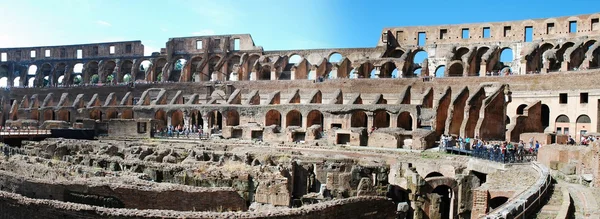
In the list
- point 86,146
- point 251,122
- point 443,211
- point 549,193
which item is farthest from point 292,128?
point 549,193

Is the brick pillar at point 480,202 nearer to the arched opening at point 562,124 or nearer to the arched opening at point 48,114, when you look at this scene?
the arched opening at point 562,124

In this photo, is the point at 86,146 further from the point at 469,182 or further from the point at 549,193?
the point at 549,193

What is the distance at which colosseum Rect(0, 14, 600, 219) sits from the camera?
12.9 meters

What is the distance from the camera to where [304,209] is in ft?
34.8

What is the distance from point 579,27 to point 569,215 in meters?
36.8

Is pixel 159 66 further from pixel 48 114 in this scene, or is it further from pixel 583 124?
pixel 583 124

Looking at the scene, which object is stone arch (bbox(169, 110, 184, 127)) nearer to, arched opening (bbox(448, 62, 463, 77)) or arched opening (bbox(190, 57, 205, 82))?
arched opening (bbox(190, 57, 205, 82))

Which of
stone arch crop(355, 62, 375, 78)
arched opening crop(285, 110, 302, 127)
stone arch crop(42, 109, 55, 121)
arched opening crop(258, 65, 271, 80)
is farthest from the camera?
arched opening crop(258, 65, 271, 80)

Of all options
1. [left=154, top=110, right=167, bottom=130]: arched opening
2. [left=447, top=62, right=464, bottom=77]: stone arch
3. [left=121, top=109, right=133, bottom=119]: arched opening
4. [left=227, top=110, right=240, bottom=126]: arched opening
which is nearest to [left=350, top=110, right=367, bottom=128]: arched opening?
[left=227, top=110, right=240, bottom=126]: arched opening

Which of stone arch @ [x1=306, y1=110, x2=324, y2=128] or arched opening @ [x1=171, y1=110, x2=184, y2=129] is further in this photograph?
arched opening @ [x1=171, y1=110, x2=184, y2=129]

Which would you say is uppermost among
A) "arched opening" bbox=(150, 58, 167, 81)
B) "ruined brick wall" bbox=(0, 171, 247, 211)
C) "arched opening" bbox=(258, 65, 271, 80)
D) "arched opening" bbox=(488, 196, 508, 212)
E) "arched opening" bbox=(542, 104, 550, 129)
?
"arched opening" bbox=(150, 58, 167, 81)

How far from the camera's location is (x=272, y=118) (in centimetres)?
4000

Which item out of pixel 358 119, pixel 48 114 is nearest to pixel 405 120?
pixel 358 119

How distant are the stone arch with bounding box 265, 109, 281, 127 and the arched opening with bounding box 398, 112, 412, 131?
980 cm
